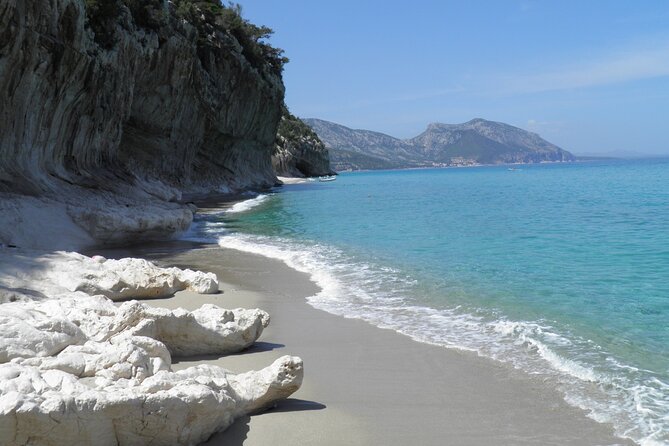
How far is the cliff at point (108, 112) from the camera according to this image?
645 inches

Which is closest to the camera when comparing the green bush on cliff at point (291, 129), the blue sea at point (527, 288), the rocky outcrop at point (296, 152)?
the blue sea at point (527, 288)

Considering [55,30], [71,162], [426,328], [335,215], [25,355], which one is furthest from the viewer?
[335,215]

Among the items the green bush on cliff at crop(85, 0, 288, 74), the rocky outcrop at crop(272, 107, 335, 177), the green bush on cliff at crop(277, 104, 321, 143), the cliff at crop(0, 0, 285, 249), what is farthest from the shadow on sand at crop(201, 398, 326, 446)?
the green bush on cliff at crop(277, 104, 321, 143)

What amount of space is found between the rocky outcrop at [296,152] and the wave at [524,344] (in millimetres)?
79022

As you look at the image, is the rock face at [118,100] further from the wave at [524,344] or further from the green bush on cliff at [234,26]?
the wave at [524,344]

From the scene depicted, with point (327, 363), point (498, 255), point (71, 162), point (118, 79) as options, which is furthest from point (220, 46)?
point (327, 363)

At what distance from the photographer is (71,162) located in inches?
853

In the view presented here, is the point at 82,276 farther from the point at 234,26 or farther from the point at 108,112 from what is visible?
the point at 234,26

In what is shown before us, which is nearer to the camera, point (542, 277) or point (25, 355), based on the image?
point (25, 355)

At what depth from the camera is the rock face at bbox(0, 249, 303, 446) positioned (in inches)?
155

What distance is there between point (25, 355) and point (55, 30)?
16.7m

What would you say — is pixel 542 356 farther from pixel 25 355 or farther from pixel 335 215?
pixel 335 215

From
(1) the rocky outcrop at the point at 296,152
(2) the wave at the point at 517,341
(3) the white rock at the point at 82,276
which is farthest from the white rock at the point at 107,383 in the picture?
(1) the rocky outcrop at the point at 296,152

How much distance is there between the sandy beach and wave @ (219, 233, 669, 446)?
26 centimetres
